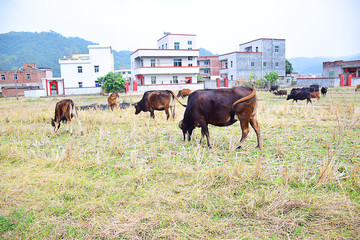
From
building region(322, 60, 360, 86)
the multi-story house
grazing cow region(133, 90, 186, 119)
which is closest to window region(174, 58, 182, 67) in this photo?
the multi-story house

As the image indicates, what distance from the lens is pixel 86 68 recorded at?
162 feet

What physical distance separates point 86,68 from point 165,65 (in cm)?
1484

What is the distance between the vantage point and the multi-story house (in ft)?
155

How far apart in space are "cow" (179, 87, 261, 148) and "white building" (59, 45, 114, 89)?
44952 millimetres

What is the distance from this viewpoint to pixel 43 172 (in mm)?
5148

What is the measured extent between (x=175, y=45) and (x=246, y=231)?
5312 cm

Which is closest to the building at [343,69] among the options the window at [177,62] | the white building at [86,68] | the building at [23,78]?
the window at [177,62]

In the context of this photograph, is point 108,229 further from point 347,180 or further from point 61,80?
point 61,80

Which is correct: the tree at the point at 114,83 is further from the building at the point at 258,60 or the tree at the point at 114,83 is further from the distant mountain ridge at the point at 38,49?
the distant mountain ridge at the point at 38,49

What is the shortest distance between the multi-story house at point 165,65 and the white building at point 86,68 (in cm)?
569

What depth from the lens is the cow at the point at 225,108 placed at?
6309 mm

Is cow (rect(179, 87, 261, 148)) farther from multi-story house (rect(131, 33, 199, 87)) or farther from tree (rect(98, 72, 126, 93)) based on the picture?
multi-story house (rect(131, 33, 199, 87))

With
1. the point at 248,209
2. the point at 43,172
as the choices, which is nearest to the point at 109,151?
the point at 43,172

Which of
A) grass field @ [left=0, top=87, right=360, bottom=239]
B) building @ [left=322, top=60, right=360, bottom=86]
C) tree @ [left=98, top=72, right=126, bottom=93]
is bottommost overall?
grass field @ [left=0, top=87, right=360, bottom=239]
